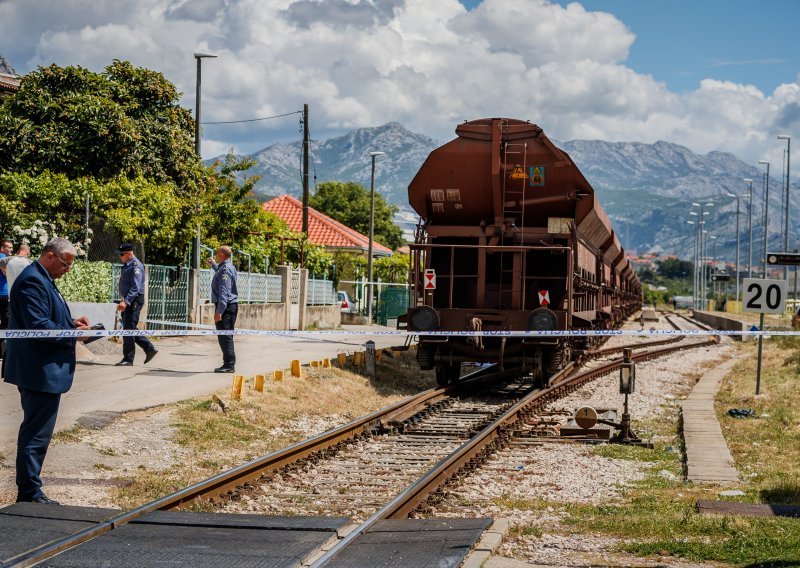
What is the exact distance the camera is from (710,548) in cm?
677

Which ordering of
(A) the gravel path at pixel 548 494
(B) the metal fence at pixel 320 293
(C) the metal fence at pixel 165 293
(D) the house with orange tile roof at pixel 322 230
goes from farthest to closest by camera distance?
(D) the house with orange tile roof at pixel 322 230, (B) the metal fence at pixel 320 293, (C) the metal fence at pixel 165 293, (A) the gravel path at pixel 548 494

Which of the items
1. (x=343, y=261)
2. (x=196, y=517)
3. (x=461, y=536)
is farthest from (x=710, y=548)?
(x=343, y=261)

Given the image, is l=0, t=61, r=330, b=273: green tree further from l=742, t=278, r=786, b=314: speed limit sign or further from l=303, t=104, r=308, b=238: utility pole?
l=742, t=278, r=786, b=314: speed limit sign

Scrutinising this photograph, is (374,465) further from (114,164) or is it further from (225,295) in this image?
(114,164)

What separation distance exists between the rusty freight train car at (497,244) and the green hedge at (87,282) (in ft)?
22.4

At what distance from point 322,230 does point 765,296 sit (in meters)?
49.1

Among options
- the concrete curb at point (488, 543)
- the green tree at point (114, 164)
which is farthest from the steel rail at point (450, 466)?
the green tree at point (114, 164)

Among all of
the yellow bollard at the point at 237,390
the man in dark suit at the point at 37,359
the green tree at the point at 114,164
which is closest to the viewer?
the man in dark suit at the point at 37,359

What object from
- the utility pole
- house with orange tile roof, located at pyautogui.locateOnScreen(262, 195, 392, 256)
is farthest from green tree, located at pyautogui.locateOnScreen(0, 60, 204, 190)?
house with orange tile roof, located at pyautogui.locateOnScreen(262, 195, 392, 256)

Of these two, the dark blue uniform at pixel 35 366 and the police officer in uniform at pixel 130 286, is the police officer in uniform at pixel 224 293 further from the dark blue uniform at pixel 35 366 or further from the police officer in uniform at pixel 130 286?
the dark blue uniform at pixel 35 366

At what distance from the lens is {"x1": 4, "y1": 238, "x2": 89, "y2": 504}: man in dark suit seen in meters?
7.43

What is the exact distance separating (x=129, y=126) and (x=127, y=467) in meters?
18.4

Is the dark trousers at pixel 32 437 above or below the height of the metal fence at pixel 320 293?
below

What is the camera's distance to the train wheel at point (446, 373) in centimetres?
1838
